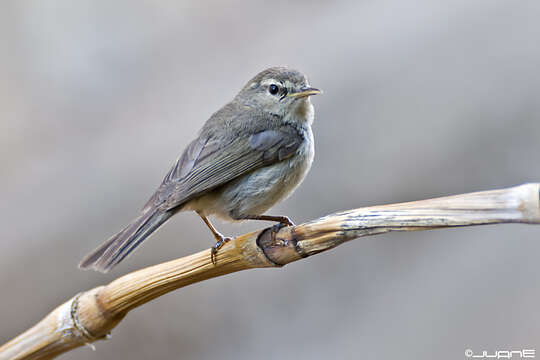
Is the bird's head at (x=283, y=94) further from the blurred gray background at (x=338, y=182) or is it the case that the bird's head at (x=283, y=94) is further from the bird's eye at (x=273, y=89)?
the blurred gray background at (x=338, y=182)

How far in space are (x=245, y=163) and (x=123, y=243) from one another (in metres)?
0.77

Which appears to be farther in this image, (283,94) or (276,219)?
(283,94)

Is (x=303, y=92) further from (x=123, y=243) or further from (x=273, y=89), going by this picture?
(x=123, y=243)

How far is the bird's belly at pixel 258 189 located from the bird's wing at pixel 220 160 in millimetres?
44

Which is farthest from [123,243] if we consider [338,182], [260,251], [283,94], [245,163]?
[338,182]

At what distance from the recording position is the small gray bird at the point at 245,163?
285 cm

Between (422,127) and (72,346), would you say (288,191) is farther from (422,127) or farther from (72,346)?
(422,127)

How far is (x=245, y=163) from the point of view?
9.78 feet

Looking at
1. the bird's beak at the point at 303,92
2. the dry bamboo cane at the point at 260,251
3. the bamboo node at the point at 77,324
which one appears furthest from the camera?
the bird's beak at the point at 303,92

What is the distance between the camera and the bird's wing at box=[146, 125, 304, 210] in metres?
2.88

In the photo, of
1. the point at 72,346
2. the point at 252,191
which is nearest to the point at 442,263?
the point at 252,191

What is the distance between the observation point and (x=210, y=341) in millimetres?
4934

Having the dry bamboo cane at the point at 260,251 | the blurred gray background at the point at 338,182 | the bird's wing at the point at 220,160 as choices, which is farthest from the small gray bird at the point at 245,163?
the blurred gray background at the point at 338,182

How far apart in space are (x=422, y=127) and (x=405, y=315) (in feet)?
5.07
